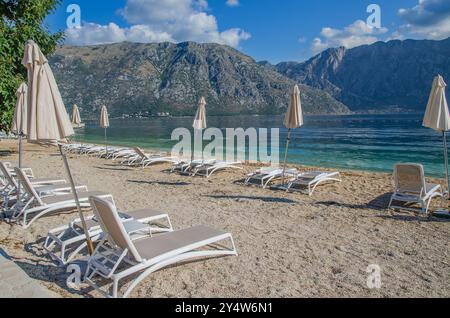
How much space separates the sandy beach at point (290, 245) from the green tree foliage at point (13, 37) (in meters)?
6.23

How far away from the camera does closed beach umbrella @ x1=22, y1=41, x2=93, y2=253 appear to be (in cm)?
352

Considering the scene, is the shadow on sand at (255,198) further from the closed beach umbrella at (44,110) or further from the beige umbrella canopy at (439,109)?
the closed beach umbrella at (44,110)

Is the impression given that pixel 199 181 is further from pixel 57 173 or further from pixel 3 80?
pixel 3 80

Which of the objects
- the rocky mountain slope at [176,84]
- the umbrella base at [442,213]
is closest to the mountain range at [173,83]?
the rocky mountain slope at [176,84]

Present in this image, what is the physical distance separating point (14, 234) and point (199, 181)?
5.37 meters

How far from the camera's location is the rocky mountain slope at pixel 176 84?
124562mm

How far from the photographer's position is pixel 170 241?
3.73 m

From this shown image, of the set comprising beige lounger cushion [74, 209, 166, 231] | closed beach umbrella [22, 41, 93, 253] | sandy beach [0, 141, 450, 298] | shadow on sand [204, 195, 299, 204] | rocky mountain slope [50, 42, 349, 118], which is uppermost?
rocky mountain slope [50, 42, 349, 118]

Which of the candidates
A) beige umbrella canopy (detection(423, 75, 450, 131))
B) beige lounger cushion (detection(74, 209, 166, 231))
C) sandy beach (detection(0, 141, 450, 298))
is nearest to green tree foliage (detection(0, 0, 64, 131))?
sandy beach (detection(0, 141, 450, 298))

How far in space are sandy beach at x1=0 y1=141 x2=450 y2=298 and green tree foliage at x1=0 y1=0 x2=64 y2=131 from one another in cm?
623

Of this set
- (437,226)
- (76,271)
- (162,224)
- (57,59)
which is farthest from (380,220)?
(57,59)

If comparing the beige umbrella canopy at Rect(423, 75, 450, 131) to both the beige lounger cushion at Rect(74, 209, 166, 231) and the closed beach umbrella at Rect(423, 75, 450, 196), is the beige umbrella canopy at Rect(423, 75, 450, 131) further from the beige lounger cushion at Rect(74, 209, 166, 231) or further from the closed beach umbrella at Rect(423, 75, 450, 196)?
the beige lounger cushion at Rect(74, 209, 166, 231)

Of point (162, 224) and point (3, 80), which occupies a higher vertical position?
point (3, 80)
